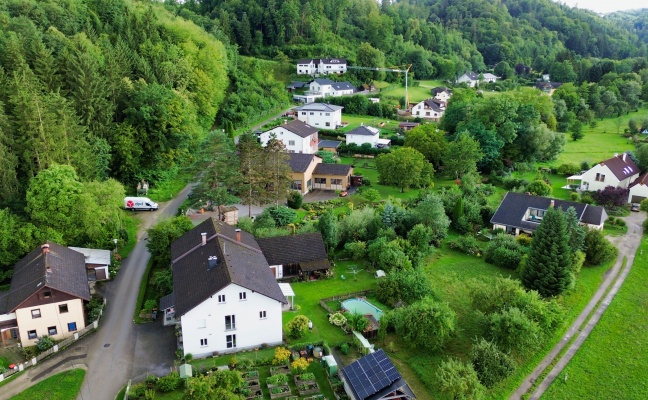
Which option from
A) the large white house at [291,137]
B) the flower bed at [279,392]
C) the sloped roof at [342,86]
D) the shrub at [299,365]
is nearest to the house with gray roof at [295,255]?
the shrub at [299,365]

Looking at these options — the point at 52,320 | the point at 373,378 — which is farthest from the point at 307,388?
the point at 52,320

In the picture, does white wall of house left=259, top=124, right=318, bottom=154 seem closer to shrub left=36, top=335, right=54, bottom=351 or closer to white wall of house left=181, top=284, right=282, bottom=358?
white wall of house left=181, top=284, right=282, bottom=358

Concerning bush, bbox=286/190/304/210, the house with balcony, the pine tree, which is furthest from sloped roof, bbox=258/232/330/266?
the house with balcony

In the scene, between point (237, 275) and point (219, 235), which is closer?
point (237, 275)

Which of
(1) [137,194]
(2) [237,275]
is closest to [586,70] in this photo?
(1) [137,194]

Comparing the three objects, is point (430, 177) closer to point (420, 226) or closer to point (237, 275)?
point (420, 226)

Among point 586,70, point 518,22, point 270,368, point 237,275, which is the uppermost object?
point 518,22
